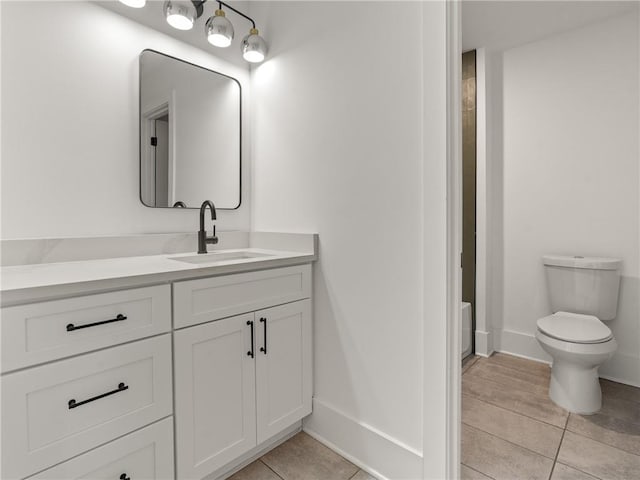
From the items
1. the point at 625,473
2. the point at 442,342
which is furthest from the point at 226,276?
the point at 625,473

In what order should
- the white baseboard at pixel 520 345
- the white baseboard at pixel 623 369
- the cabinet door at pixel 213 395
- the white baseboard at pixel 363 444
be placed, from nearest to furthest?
the cabinet door at pixel 213 395, the white baseboard at pixel 363 444, the white baseboard at pixel 623 369, the white baseboard at pixel 520 345

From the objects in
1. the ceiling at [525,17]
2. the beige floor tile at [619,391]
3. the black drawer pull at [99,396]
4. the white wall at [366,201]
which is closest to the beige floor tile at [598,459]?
the beige floor tile at [619,391]

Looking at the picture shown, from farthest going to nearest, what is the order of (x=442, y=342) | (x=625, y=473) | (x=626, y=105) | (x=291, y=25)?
(x=626, y=105)
(x=291, y=25)
(x=625, y=473)
(x=442, y=342)

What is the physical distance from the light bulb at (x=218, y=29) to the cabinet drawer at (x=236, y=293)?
1.21 meters

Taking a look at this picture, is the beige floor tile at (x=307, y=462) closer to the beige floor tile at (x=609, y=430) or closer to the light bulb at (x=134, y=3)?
the beige floor tile at (x=609, y=430)

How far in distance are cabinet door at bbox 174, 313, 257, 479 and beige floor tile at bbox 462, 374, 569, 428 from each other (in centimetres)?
141

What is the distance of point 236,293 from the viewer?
1351 millimetres

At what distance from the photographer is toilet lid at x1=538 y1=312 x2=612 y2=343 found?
5.95ft

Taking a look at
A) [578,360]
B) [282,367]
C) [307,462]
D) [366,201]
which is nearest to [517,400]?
[578,360]

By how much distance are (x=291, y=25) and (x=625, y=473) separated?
255 cm

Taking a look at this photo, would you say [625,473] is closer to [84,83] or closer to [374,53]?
[374,53]

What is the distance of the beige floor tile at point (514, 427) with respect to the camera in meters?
1.58

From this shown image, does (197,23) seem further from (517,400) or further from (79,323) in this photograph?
(517,400)

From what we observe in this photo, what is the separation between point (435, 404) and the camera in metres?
1.25
